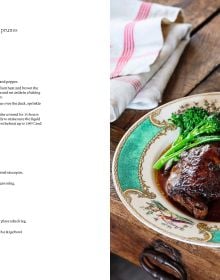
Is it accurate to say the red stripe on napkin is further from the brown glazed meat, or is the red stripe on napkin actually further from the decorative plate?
the brown glazed meat

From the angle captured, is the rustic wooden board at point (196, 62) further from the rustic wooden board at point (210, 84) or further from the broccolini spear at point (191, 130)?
the broccolini spear at point (191, 130)

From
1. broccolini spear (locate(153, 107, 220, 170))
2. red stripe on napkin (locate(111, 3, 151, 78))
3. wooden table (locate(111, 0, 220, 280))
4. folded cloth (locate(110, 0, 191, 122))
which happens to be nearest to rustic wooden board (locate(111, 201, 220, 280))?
wooden table (locate(111, 0, 220, 280))

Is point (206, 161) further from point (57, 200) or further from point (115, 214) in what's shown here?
point (57, 200)

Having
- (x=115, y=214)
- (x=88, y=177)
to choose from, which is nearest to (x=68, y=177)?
(x=88, y=177)

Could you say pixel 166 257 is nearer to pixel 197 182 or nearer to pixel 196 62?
pixel 197 182

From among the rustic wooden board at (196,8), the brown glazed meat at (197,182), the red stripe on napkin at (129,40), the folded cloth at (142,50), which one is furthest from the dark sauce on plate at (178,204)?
the rustic wooden board at (196,8)
